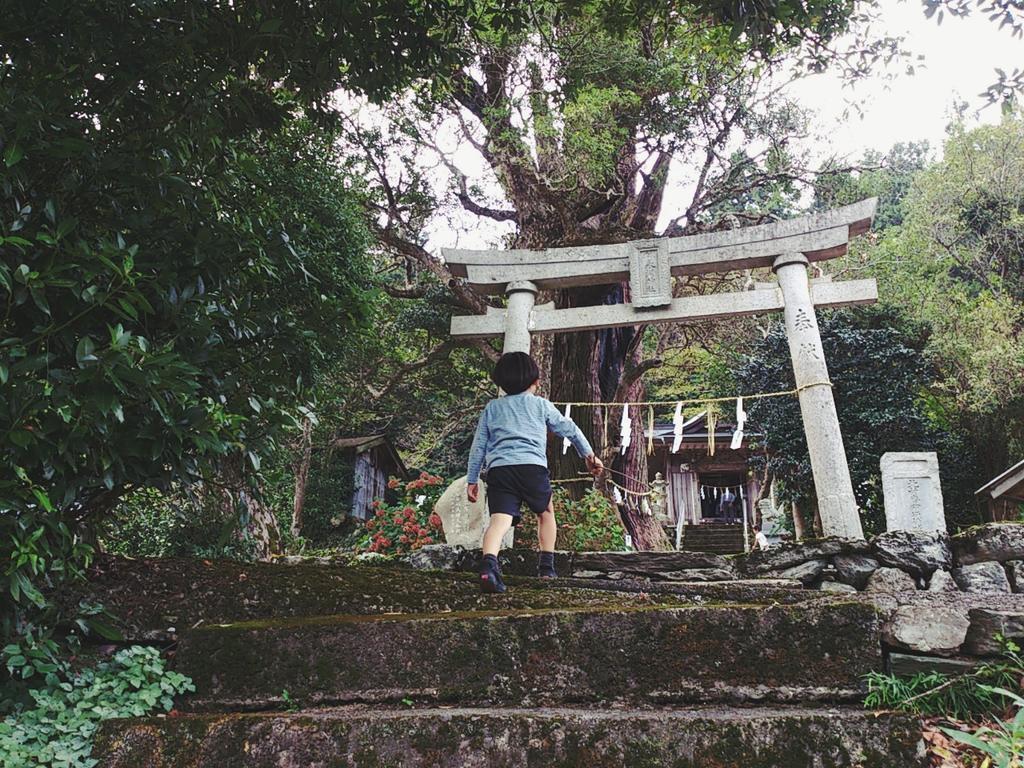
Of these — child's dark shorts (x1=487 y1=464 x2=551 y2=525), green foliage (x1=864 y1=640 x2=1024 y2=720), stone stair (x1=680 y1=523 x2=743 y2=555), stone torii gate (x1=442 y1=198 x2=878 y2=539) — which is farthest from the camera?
stone stair (x1=680 y1=523 x2=743 y2=555)

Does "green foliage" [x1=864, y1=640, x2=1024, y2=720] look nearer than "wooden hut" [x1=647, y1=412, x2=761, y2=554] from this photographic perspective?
Yes

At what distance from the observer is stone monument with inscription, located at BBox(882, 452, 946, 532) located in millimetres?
8133

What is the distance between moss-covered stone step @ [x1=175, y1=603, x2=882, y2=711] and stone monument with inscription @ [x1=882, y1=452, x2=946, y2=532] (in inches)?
268

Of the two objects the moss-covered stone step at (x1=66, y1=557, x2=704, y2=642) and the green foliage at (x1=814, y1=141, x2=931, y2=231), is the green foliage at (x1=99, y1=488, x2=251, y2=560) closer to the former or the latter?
the moss-covered stone step at (x1=66, y1=557, x2=704, y2=642)

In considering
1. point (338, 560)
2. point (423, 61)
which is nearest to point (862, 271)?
point (338, 560)

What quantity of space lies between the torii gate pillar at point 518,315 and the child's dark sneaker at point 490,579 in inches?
188

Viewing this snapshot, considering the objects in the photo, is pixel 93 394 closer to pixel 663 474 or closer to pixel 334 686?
pixel 334 686

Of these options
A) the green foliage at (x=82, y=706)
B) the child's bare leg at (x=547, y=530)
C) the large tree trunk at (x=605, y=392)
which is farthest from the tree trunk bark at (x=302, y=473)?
the green foliage at (x=82, y=706)

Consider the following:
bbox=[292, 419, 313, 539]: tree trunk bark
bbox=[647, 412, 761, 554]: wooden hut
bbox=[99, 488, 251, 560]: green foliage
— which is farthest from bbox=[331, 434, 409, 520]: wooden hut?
bbox=[99, 488, 251, 560]: green foliage

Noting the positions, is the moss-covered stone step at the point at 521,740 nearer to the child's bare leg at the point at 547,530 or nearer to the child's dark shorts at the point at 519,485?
the child's dark shorts at the point at 519,485

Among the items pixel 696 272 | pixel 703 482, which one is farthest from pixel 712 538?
pixel 696 272

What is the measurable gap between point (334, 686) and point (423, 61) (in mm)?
3187

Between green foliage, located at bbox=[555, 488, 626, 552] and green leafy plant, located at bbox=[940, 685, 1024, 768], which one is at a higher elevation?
green foliage, located at bbox=[555, 488, 626, 552]

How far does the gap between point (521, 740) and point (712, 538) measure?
19.1 meters
